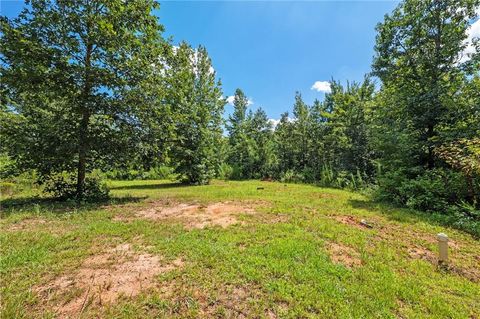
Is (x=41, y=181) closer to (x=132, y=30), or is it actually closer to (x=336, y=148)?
(x=132, y=30)

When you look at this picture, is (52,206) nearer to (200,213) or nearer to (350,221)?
(200,213)

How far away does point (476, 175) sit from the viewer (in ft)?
20.1

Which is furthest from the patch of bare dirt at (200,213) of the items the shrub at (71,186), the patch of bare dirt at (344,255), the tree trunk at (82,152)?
the tree trunk at (82,152)

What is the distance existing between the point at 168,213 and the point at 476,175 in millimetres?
7952

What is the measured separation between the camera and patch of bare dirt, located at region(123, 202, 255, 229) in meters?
5.17

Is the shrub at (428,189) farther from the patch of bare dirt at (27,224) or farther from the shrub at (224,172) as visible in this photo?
the shrub at (224,172)

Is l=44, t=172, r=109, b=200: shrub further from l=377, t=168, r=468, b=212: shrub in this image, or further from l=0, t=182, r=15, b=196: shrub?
l=377, t=168, r=468, b=212: shrub

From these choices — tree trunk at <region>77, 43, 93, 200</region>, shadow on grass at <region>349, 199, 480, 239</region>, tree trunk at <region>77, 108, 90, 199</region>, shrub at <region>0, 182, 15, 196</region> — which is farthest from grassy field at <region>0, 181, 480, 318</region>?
shrub at <region>0, 182, 15, 196</region>

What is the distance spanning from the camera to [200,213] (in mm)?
5957

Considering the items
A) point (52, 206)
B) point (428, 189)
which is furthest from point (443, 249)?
point (52, 206)

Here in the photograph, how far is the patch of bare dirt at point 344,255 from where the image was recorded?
11.5 ft

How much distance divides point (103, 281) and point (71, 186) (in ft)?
19.8

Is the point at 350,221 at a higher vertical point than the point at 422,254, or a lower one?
higher

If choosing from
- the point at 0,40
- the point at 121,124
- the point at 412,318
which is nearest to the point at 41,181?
the point at 121,124
